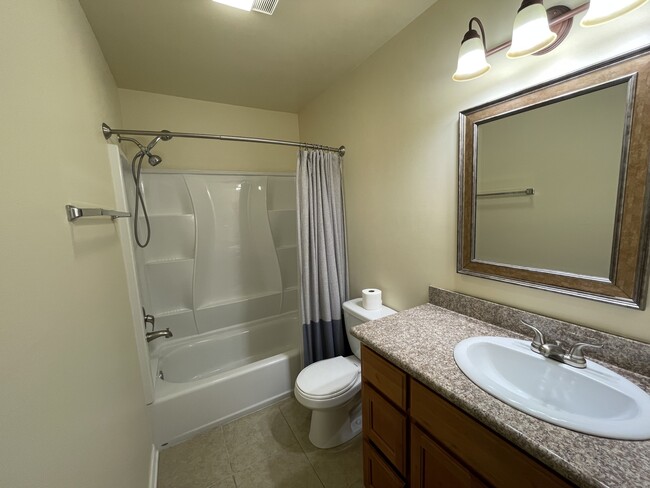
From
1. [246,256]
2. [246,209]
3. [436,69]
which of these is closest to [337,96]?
[436,69]

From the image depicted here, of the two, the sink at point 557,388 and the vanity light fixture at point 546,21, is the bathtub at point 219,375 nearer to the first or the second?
the sink at point 557,388

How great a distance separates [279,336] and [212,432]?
102 centimetres

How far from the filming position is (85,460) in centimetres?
70

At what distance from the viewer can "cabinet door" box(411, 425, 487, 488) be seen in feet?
2.53

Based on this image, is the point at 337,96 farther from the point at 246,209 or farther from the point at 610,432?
the point at 610,432

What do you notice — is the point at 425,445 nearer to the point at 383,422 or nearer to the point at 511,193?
the point at 383,422

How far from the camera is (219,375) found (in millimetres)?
1768

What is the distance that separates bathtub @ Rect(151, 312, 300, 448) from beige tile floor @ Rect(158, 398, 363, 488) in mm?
114

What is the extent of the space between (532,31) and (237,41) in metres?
1.48

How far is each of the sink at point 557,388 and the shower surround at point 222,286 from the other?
1407 mm

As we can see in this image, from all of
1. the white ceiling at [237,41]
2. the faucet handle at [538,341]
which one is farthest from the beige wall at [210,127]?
the faucet handle at [538,341]

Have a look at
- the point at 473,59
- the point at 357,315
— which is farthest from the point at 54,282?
the point at 473,59

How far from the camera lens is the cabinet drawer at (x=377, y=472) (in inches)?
41.4

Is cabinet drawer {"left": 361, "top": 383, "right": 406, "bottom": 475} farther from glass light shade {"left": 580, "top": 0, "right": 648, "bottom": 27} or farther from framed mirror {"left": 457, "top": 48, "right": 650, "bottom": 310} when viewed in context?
glass light shade {"left": 580, "top": 0, "right": 648, "bottom": 27}
